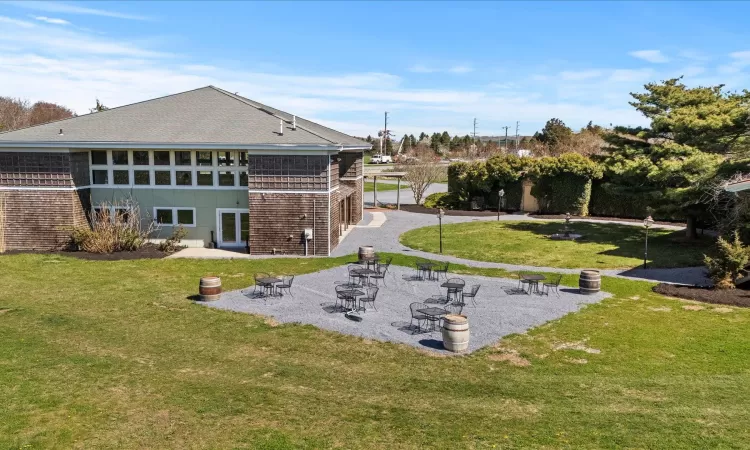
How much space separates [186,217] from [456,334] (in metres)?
18.1

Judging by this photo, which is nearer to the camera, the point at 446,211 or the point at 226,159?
the point at 226,159

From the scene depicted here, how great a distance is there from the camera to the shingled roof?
2475 centimetres

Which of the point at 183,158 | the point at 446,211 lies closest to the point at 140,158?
the point at 183,158

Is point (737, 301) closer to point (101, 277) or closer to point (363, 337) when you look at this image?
point (363, 337)

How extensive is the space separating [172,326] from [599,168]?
1278 inches

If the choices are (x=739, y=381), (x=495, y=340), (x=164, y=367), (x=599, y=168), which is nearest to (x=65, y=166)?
(x=164, y=367)

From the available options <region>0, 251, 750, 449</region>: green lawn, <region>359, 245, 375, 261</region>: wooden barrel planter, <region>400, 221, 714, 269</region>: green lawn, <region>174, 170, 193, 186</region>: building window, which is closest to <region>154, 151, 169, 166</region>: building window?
<region>174, 170, 193, 186</region>: building window

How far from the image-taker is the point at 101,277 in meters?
20.4

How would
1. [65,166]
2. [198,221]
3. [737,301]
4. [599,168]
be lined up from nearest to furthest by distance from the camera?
[737,301], [65,166], [198,221], [599,168]

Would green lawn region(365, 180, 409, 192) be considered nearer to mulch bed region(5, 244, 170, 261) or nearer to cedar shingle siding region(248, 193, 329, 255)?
cedar shingle siding region(248, 193, 329, 255)

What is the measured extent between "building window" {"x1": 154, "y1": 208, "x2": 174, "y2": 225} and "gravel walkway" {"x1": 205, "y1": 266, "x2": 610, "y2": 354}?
978 cm

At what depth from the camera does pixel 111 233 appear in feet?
81.0

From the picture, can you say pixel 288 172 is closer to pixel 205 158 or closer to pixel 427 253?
pixel 205 158

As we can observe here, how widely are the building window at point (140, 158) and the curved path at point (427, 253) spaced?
1030 centimetres
